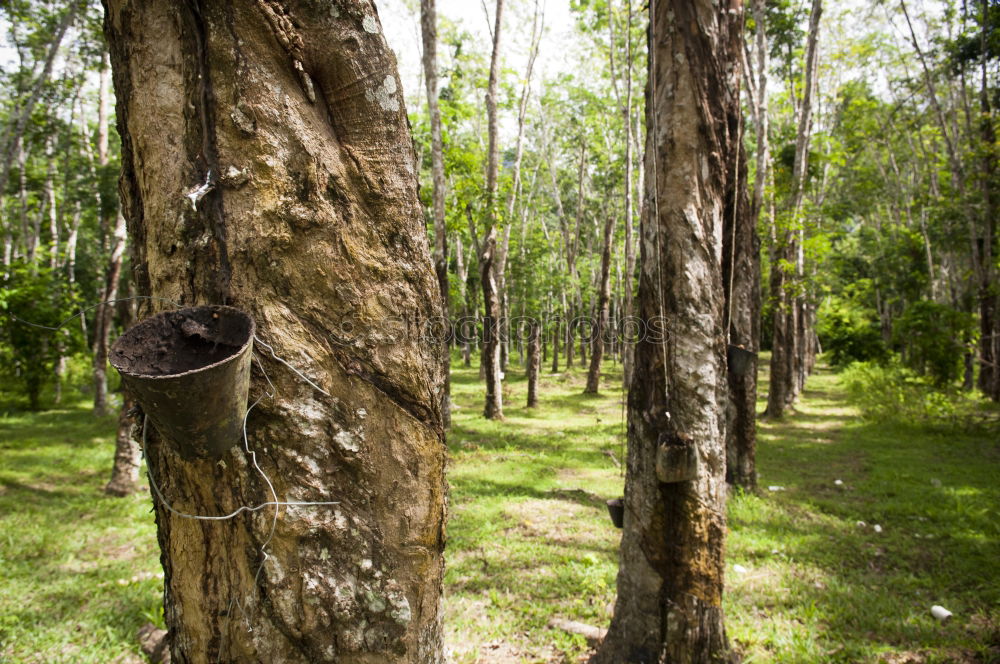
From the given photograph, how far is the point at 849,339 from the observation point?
67.8ft

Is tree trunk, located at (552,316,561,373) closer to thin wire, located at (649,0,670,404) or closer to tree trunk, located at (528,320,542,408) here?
tree trunk, located at (528,320,542,408)

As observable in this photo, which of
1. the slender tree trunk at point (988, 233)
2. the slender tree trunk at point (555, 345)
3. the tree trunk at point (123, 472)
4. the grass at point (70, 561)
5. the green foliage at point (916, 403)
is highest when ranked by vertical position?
the slender tree trunk at point (988, 233)

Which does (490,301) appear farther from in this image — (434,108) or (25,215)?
(25,215)

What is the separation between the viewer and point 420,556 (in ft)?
4.50

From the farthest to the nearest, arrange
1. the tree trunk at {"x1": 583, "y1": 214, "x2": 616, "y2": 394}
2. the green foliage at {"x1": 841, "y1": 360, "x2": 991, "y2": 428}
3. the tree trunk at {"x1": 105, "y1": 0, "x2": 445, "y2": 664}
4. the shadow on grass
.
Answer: the tree trunk at {"x1": 583, "y1": 214, "x2": 616, "y2": 394} < the green foliage at {"x1": 841, "y1": 360, "x2": 991, "y2": 428} < the shadow on grass < the tree trunk at {"x1": 105, "y1": 0, "x2": 445, "y2": 664}

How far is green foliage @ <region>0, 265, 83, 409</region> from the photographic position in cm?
1083

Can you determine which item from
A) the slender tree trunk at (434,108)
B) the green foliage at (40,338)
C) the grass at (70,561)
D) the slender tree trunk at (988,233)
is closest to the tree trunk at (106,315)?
the green foliage at (40,338)

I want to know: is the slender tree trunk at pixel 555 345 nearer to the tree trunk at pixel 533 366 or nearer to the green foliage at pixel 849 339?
the tree trunk at pixel 533 366

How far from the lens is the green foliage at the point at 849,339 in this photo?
1881 centimetres

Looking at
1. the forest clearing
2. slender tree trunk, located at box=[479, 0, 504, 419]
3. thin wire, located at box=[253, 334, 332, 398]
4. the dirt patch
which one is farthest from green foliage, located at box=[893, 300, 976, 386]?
thin wire, located at box=[253, 334, 332, 398]

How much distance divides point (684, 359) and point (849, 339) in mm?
21570

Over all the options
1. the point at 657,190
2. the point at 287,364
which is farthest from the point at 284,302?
the point at 657,190

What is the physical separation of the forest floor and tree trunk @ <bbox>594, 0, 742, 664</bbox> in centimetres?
93

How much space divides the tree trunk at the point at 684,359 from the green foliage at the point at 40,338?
1135cm
